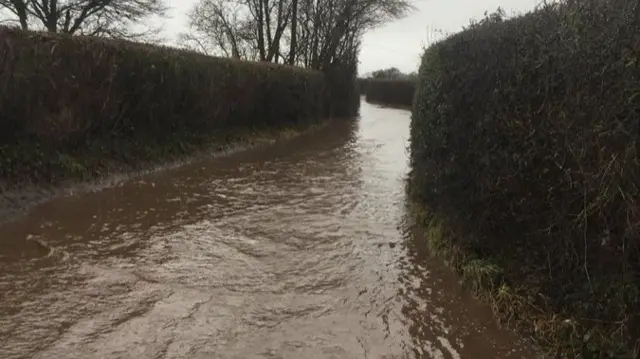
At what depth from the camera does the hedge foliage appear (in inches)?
1855

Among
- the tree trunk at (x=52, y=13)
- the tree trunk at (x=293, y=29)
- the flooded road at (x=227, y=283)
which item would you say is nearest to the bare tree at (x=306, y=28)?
the tree trunk at (x=293, y=29)

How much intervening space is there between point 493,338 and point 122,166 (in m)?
7.72

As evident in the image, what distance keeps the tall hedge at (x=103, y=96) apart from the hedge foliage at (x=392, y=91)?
32723mm

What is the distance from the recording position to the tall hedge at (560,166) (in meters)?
3.25

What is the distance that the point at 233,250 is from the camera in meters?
6.03

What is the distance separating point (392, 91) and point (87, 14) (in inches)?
1233

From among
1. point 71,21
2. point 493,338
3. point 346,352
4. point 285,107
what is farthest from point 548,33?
point 71,21

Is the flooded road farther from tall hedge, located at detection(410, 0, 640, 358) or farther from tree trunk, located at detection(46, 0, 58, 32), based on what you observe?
tree trunk, located at detection(46, 0, 58, 32)

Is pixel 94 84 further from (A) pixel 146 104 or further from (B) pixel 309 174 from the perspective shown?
(B) pixel 309 174

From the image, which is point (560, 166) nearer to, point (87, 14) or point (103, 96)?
point (103, 96)

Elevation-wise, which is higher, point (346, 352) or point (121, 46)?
point (121, 46)

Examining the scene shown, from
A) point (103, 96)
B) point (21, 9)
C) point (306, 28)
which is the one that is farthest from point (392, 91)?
point (103, 96)

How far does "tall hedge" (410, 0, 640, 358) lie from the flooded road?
0.58 m

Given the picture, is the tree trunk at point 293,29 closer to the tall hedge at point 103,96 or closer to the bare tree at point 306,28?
the bare tree at point 306,28
